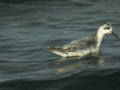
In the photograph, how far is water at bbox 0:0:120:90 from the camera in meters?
14.8

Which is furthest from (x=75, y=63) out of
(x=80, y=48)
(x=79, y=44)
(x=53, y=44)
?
(x=53, y=44)

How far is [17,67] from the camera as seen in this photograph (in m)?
16.6

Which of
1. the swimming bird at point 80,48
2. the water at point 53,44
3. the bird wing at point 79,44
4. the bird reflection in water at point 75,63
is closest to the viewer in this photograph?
the water at point 53,44

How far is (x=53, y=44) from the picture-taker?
65.2ft

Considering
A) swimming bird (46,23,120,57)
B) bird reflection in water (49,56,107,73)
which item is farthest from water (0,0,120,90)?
swimming bird (46,23,120,57)

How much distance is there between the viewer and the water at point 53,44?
14.8 meters

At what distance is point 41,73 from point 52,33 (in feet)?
19.8

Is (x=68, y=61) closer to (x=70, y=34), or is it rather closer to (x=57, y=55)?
(x=57, y=55)

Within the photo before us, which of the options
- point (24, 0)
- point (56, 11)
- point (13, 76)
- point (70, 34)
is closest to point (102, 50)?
point (70, 34)

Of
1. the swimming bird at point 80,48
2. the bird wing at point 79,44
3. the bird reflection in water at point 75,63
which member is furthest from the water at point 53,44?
the bird wing at point 79,44

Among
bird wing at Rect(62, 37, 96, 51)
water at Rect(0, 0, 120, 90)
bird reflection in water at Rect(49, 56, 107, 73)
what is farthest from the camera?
bird wing at Rect(62, 37, 96, 51)

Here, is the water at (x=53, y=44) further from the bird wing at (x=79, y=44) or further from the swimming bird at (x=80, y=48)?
the bird wing at (x=79, y=44)

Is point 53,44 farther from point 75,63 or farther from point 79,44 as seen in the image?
point 75,63

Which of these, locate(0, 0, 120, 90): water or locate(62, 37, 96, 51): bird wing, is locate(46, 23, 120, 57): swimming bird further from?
locate(0, 0, 120, 90): water
